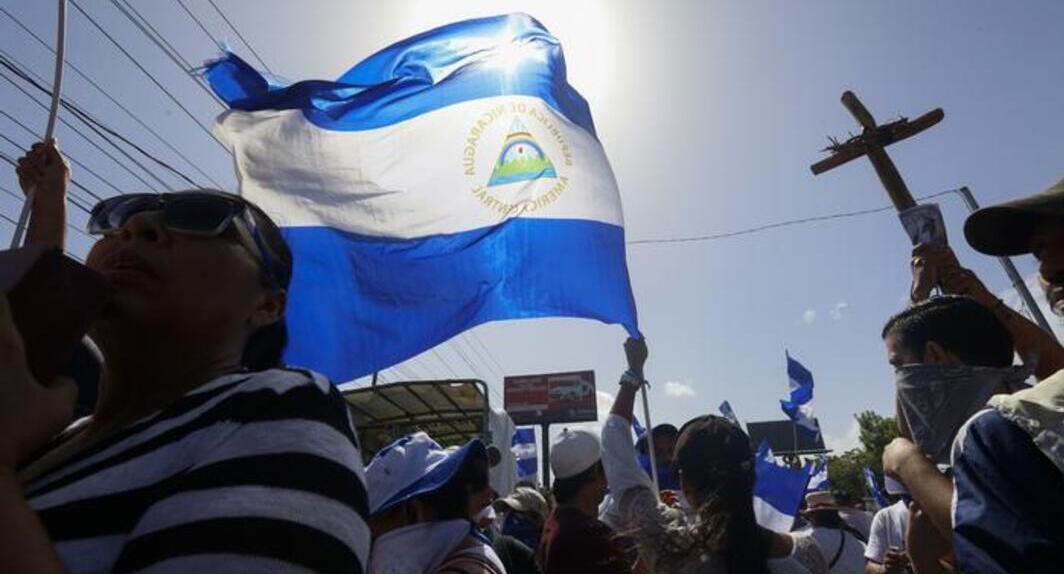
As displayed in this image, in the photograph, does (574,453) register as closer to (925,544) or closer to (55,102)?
(925,544)

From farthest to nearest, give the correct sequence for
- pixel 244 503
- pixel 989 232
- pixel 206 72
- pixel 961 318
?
pixel 206 72
pixel 961 318
pixel 989 232
pixel 244 503

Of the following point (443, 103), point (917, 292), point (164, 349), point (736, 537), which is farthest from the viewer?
point (443, 103)

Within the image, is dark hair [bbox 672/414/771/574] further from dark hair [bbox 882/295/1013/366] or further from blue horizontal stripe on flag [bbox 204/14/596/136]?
blue horizontal stripe on flag [bbox 204/14/596/136]

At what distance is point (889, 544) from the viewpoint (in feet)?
15.0

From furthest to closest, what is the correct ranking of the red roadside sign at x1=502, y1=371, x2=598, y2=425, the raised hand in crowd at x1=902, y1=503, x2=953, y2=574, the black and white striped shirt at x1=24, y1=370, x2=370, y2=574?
the red roadside sign at x1=502, y1=371, x2=598, y2=425
the raised hand in crowd at x1=902, y1=503, x2=953, y2=574
the black and white striped shirt at x1=24, y1=370, x2=370, y2=574

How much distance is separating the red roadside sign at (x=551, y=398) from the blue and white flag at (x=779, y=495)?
37.8 meters

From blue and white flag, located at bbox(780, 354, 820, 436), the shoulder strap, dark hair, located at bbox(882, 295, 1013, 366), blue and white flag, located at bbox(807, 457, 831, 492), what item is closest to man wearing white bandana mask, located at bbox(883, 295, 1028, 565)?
dark hair, located at bbox(882, 295, 1013, 366)

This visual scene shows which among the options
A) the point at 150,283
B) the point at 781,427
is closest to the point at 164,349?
the point at 150,283

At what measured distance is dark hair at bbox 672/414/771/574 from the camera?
2.31 metres

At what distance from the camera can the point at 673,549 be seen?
243 centimetres

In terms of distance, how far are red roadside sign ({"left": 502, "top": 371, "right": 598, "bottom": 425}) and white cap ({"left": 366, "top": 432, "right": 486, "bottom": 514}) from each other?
39321 mm

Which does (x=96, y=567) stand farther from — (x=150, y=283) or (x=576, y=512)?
(x=576, y=512)

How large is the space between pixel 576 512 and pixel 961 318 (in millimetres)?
1698

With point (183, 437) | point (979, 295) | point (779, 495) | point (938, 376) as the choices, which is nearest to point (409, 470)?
point (183, 437)
